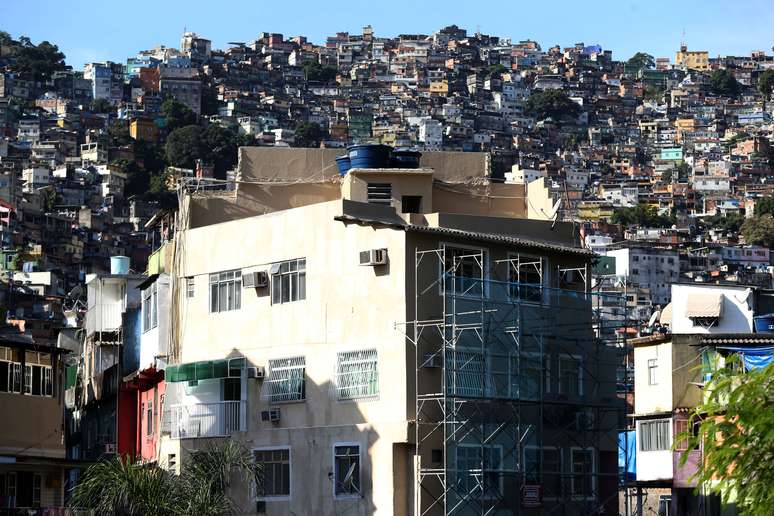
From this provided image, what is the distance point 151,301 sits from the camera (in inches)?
1716

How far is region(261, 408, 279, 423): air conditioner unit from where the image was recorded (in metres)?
38.3

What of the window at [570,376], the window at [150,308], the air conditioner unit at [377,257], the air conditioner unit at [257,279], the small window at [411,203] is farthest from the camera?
the window at [150,308]

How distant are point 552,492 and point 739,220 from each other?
165020 mm

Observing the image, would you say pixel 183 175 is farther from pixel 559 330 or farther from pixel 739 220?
pixel 739 220

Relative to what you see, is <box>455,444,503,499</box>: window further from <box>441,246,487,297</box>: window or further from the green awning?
the green awning

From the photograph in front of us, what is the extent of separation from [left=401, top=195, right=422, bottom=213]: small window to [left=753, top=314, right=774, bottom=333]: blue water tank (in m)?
11.1

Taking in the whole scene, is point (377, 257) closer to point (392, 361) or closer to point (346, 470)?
point (392, 361)

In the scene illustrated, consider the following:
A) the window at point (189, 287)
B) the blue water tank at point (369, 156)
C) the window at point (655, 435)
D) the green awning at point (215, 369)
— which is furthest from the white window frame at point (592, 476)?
the window at point (189, 287)

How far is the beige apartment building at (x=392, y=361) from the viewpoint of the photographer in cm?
3594

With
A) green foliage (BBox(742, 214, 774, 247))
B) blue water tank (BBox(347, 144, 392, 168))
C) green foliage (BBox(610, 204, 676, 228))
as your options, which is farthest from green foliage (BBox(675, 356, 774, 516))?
green foliage (BBox(610, 204, 676, 228))

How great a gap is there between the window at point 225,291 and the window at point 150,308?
2533 millimetres

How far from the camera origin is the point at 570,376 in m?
39.2

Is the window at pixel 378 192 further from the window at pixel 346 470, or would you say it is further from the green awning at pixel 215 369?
the window at pixel 346 470

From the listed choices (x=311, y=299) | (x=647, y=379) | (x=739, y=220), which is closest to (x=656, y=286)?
(x=739, y=220)
